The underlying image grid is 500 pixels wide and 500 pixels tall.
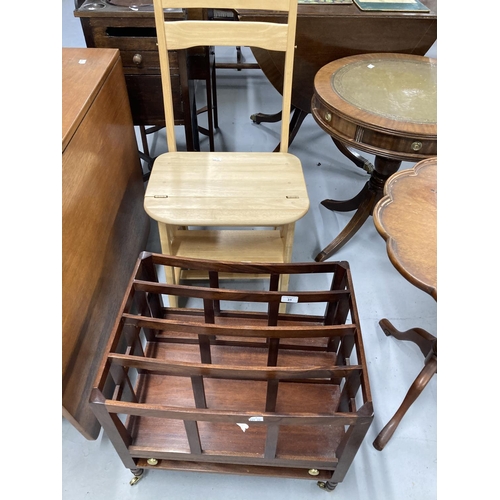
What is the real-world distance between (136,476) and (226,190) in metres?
0.81

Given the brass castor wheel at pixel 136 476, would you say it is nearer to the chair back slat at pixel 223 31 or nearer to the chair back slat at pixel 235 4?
the chair back slat at pixel 223 31

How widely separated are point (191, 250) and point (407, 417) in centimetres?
86

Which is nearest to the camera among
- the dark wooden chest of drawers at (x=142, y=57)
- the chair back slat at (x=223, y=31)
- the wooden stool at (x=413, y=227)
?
the wooden stool at (x=413, y=227)

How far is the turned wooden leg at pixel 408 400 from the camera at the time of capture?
1039 mm

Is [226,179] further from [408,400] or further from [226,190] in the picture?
[408,400]

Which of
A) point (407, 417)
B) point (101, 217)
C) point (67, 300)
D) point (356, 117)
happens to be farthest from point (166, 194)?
point (407, 417)

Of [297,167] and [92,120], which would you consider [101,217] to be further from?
[297,167]

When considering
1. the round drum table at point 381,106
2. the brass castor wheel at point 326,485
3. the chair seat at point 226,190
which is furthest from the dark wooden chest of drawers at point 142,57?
the brass castor wheel at point 326,485

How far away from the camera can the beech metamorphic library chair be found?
3.37ft

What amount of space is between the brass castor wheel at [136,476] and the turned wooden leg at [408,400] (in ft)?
2.16

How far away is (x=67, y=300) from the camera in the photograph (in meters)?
0.89

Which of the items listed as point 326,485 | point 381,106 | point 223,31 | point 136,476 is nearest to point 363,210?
point 381,106

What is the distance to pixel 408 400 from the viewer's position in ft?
3.49

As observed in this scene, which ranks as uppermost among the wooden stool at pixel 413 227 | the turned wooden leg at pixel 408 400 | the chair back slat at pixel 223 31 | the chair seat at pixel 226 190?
the chair back slat at pixel 223 31
